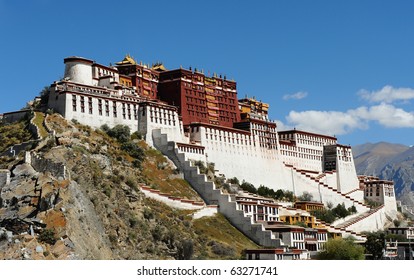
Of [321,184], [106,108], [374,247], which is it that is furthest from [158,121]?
[321,184]

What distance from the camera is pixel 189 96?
344ft

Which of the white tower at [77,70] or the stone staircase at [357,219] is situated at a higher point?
the white tower at [77,70]

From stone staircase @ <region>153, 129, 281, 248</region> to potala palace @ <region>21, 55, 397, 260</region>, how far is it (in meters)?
0.11

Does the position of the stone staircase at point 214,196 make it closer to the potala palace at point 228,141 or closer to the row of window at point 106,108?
the potala palace at point 228,141

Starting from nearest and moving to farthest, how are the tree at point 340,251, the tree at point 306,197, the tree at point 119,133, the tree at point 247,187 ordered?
the tree at point 340,251 → the tree at point 119,133 → the tree at point 247,187 → the tree at point 306,197

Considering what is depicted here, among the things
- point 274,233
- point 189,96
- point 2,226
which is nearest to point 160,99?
point 189,96

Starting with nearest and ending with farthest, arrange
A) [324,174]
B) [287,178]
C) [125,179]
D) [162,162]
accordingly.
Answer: [125,179]
[162,162]
[287,178]
[324,174]

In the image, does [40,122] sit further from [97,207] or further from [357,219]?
[357,219]

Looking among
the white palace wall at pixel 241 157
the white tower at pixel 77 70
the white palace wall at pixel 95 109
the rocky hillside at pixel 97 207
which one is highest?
the white tower at pixel 77 70

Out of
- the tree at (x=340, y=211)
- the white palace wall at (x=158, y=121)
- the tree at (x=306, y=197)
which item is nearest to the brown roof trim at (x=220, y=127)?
the white palace wall at (x=158, y=121)

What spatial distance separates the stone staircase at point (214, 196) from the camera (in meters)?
84.8

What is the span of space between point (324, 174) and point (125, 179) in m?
46.7

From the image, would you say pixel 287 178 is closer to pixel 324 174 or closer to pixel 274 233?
pixel 324 174

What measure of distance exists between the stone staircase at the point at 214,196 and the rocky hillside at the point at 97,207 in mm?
1162
